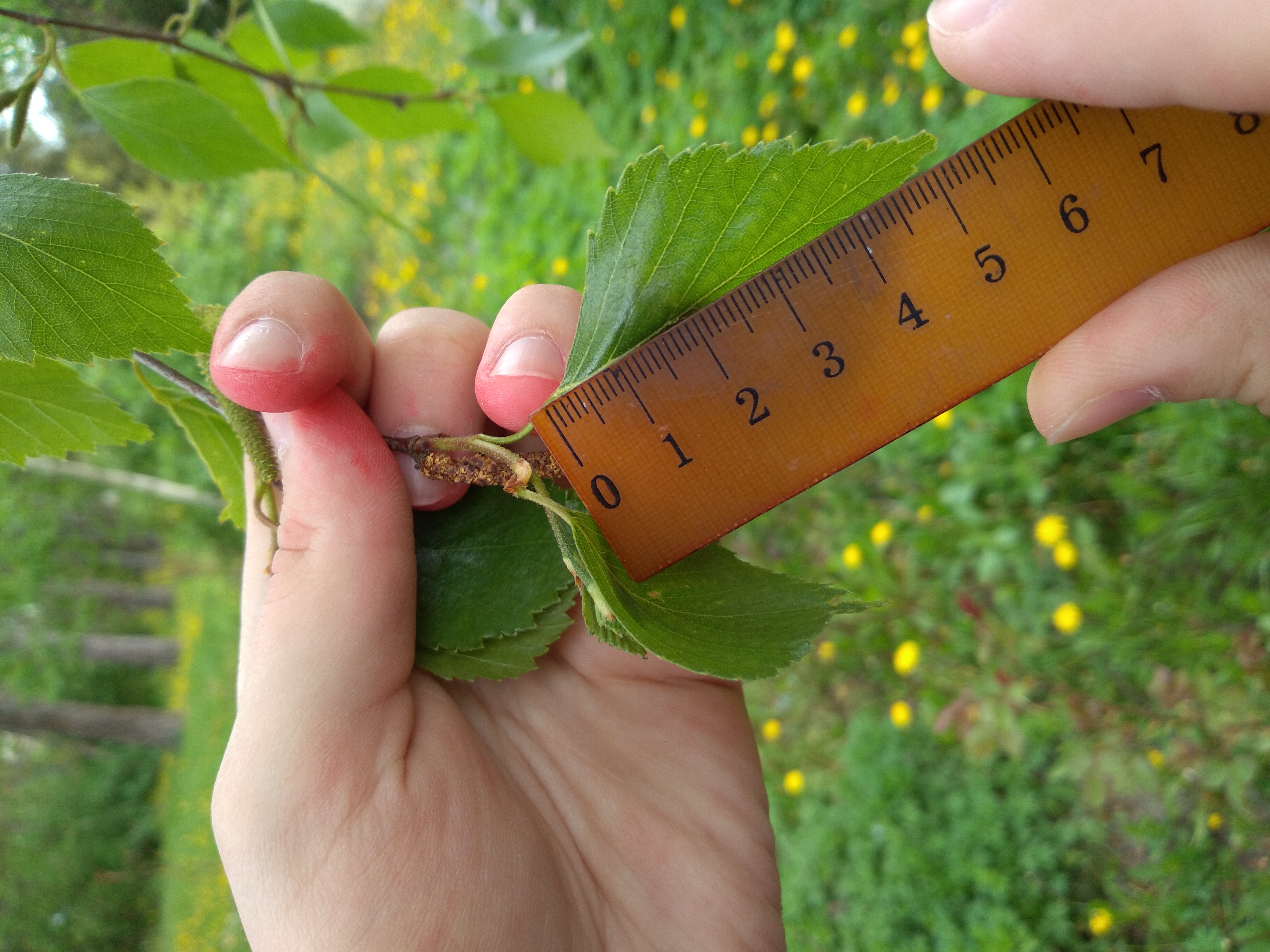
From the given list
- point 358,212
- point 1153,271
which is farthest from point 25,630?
point 1153,271

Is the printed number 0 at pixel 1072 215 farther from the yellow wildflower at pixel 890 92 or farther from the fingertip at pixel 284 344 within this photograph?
the yellow wildflower at pixel 890 92

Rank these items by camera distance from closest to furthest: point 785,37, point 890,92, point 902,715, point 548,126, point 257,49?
point 257,49
point 548,126
point 902,715
point 890,92
point 785,37

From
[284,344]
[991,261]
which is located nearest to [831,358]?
[991,261]

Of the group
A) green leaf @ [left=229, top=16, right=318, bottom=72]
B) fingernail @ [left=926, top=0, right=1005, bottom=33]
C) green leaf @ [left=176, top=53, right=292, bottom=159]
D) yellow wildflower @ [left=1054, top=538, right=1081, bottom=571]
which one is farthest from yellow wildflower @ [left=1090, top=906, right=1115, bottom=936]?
green leaf @ [left=229, top=16, right=318, bottom=72]

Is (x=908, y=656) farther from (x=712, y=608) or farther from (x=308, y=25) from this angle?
(x=308, y=25)

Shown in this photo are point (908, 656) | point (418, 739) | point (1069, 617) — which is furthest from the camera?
point (908, 656)

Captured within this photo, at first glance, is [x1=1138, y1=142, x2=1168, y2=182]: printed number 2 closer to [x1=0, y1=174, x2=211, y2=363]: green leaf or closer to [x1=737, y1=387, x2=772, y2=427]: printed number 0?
[x1=737, y1=387, x2=772, y2=427]: printed number 0
